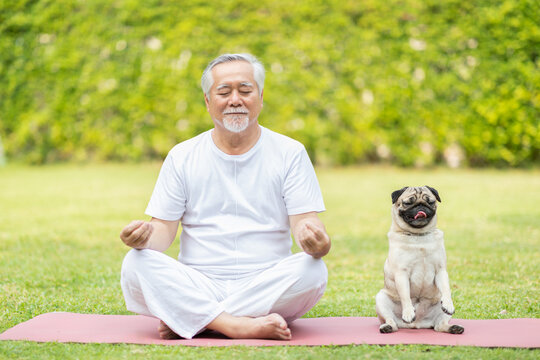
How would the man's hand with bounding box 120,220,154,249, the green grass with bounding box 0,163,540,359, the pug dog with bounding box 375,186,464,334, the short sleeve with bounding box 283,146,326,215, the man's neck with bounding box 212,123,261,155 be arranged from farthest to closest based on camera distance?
the man's neck with bounding box 212,123,261,155 < the short sleeve with bounding box 283,146,326,215 < the pug dog with bounding box 375,186,464,334 < the man's hand with bounding box 120,220,154,249 < the green grass with bounding box 0,163,540,359

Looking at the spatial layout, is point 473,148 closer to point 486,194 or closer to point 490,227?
point 486,194

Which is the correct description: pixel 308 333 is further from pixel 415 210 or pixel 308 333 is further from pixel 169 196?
pixel 169 196

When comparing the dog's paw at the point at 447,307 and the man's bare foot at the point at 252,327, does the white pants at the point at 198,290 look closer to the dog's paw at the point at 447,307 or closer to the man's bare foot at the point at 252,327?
the man's bare foot at the point at 252,327

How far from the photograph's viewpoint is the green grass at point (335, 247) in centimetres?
358

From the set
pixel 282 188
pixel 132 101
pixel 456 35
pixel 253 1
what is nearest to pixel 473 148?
pixel 456 35

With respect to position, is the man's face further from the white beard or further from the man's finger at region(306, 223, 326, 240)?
the man's finger at region(306, 223, 326, 240)

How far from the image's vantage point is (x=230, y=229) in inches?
160

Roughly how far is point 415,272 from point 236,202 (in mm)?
1053

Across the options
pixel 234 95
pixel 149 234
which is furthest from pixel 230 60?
pixel 149 234

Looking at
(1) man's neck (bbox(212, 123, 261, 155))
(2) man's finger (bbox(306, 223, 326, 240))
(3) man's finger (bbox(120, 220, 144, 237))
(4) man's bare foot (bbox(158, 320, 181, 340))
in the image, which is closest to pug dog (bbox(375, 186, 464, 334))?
(2) man's finger (bbox(306, 223, 326, 240))

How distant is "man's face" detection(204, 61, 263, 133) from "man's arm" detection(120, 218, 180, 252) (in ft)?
2.16

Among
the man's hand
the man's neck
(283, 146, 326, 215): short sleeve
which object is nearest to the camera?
the man's hand

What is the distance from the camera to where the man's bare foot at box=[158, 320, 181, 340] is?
12.5 ft

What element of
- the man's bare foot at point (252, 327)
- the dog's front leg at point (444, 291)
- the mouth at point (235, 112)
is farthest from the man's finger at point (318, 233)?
the mouth at point (235, 112)
